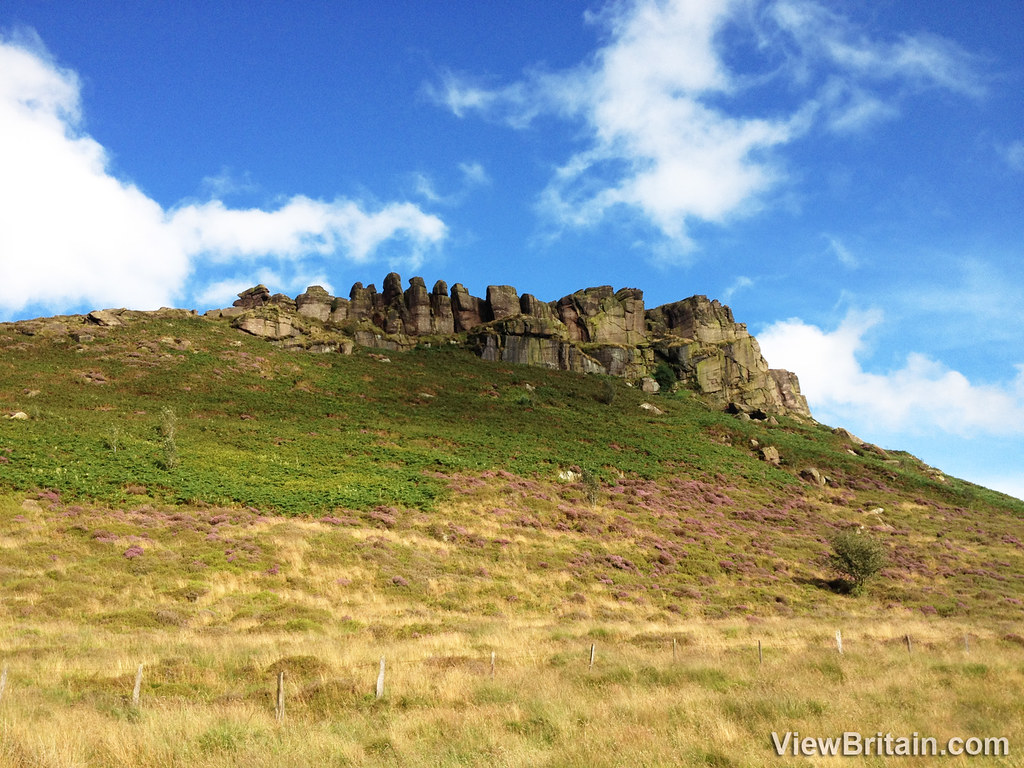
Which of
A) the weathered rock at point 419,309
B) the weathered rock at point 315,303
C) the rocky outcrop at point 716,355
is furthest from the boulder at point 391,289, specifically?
the rocky outcrop at point 716,355

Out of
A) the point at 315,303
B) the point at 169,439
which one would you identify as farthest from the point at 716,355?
the point at 169,439

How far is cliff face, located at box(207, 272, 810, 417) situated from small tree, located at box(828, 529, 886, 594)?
54169 mm

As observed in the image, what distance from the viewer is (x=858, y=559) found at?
3209cm

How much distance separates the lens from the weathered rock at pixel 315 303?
3819 inches

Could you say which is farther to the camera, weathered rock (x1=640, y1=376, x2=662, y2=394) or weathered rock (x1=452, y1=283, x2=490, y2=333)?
weathered rock (x1=452, y1=283, x2=490, y2=333)

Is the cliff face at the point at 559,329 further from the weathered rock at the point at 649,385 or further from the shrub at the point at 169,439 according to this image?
the shrub at the point at 169,439

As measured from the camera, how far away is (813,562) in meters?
36.2

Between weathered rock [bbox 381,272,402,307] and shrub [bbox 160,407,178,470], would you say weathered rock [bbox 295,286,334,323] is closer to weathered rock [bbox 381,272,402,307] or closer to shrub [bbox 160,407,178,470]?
weathered rock [bbox 381,272,402,307]

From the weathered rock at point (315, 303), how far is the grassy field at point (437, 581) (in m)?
30.7

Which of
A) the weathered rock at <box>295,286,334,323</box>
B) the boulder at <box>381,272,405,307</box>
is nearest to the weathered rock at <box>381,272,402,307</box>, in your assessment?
the boulder at <box>381,272,405,307</box>

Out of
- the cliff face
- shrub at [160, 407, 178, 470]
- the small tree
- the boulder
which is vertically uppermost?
the boulder

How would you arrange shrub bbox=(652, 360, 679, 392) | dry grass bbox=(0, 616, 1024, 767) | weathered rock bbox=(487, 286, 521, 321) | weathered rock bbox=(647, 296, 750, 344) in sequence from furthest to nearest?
weathered rock bbox=(647, 296, 750, 344), weathered rock bbox=(487, 286, 521, 321), shrub bbox=(652, 360, 679, 392), dry grass bbox=(0, 616, 1024, 767)

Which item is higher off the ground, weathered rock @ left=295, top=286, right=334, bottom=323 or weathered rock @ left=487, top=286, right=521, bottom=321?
weathered rock @ left=487, top=286, right=521, bottom=321

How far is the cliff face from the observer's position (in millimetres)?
92750
